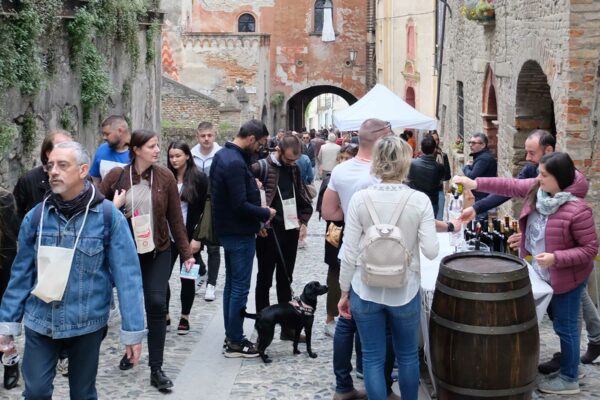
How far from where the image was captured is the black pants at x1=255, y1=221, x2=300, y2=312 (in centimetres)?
749

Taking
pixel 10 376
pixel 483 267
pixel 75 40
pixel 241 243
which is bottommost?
pixel 10 376

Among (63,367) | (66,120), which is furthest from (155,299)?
(66,120)

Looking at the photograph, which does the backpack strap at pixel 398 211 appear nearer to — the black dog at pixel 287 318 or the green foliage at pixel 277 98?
the black dog at pixel 287 318

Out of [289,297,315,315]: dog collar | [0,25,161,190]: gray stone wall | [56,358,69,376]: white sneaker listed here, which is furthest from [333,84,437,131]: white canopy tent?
[56,358,69,376]: white sneaker

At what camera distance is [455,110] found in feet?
61.2

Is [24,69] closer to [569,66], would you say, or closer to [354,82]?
[569,66]

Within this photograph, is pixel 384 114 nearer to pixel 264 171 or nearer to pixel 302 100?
pixel 264 171

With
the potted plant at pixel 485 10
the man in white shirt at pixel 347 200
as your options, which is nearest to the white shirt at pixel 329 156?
the potted plant at pixel 485 10

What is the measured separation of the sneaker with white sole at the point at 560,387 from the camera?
6.25 meters

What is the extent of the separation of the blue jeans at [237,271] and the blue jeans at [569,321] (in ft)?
7.39

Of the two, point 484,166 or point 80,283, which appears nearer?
point 80,283

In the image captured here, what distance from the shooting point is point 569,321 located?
6.13 meters

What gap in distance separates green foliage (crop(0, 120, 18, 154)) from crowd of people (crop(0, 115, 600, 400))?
1447 mm

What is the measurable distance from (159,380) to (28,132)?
4.40 m
